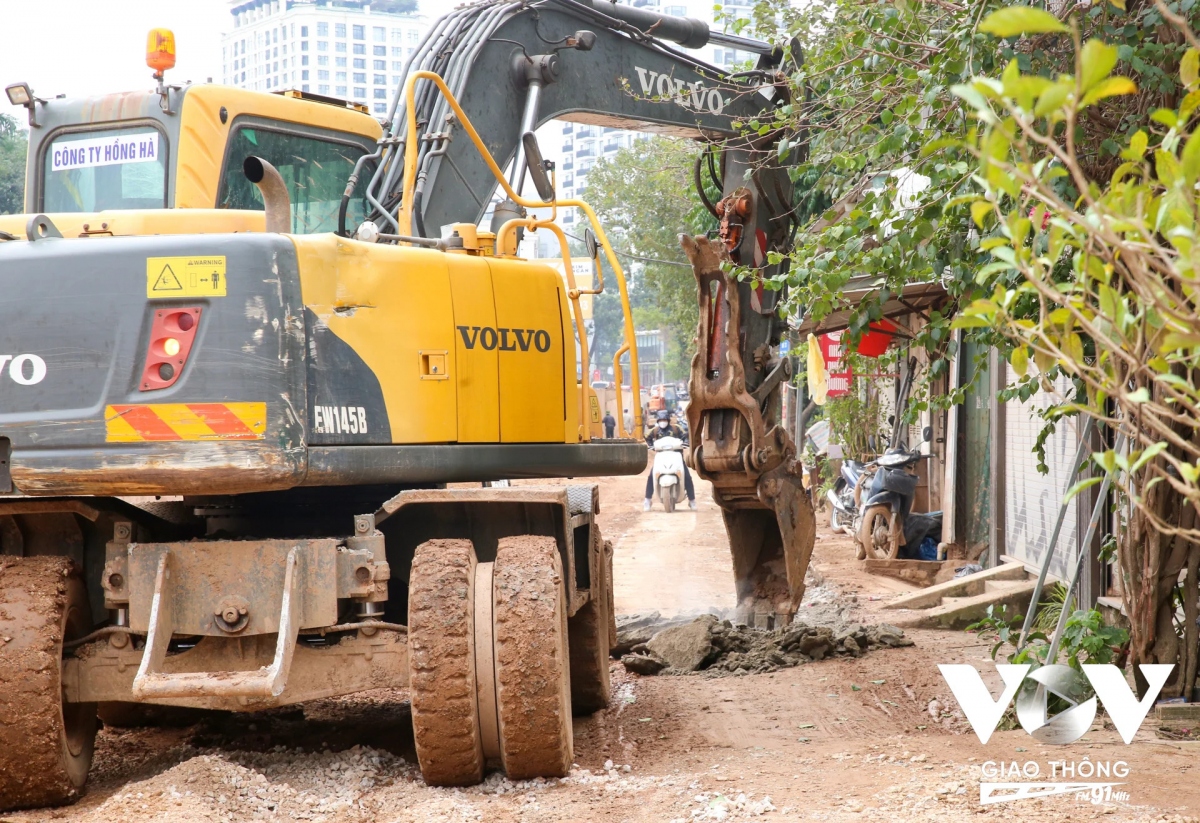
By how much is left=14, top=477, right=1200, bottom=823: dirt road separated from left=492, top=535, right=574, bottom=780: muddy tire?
172 mm

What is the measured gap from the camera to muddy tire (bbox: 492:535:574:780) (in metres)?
4.93

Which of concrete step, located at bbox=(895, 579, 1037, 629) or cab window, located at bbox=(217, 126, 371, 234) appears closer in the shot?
cab window, located at bbox=(217, 126, 371, 234)

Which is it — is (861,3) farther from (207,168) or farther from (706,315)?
(207,168)

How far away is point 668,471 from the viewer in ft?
75.4

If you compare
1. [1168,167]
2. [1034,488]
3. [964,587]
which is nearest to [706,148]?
[1034,488]

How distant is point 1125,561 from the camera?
19.8 ft

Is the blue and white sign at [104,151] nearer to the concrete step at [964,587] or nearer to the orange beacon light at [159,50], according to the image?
the orange beacon light at [159,50]

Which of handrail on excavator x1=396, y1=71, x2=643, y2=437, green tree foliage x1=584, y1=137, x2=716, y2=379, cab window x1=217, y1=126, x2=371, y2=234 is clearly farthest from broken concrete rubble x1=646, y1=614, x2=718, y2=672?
green tree foliage x1=584, y1=137, x2=716, y2=379

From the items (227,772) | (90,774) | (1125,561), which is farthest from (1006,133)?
(90,774)

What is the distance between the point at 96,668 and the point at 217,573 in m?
0.66

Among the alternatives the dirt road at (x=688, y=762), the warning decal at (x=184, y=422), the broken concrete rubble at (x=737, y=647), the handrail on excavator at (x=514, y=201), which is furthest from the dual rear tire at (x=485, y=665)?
the broken concrete rubble at (x=737, y=647)

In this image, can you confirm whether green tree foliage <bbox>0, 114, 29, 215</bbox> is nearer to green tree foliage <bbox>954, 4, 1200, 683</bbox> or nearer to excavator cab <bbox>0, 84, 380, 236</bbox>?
excavator cab <bbox>0, 84, 380, 236</bbox>

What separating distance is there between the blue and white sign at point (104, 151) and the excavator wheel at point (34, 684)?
6.44 feet

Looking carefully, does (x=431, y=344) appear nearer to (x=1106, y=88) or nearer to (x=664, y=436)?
(x=1106, y=88)
